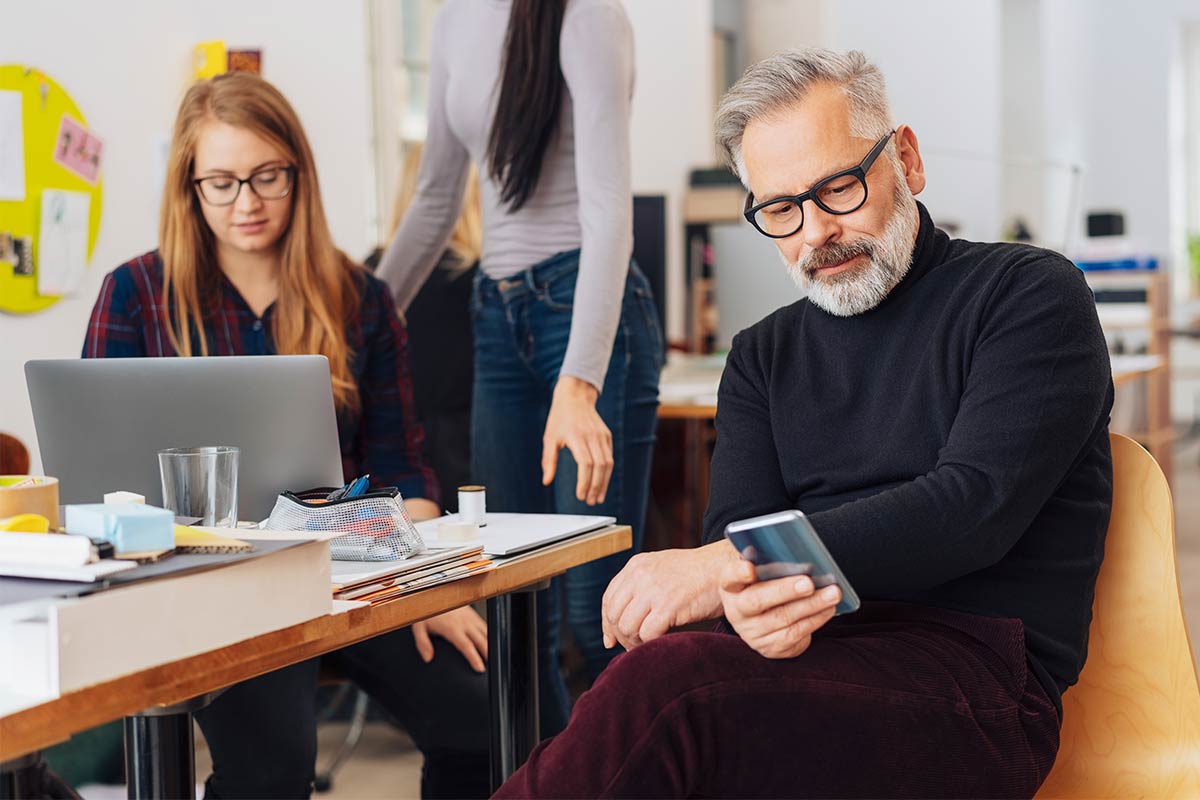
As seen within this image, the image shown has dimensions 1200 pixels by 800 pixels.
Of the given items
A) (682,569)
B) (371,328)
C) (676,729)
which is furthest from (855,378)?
(371,328)

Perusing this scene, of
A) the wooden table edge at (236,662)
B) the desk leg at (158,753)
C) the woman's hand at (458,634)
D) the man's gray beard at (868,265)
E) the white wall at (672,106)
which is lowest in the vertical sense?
the woman's hand at (458,634)

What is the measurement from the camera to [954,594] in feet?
4.26

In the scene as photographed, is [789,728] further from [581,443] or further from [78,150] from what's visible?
[78,150]

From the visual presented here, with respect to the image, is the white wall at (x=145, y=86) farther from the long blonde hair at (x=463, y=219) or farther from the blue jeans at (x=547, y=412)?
the blue jeans at (x=547, y=412)

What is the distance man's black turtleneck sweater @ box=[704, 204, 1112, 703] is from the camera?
1211 mm

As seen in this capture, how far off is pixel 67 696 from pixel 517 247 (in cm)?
132

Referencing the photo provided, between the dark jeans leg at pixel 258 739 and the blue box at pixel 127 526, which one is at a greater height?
the blue box at pixel 127 526

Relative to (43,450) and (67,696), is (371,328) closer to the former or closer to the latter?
(43,450)

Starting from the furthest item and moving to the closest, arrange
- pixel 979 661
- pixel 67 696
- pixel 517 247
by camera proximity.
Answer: pixel 517 247 < pixel 979 661 < pixel 67 696

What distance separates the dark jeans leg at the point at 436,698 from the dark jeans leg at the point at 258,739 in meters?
0.11

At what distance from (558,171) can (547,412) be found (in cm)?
38

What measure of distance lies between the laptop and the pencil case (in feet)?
0.35

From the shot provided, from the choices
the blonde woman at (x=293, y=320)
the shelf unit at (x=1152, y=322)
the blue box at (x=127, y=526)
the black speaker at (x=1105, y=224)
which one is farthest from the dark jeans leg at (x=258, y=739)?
the black speaker at (x=1105, y=224)

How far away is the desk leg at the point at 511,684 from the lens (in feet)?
5.01
